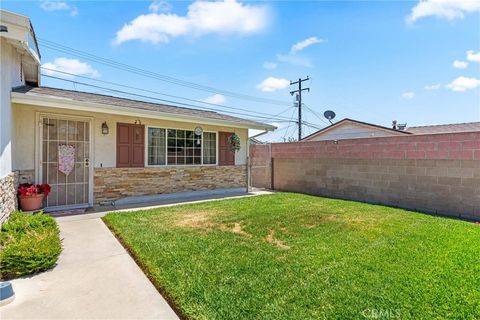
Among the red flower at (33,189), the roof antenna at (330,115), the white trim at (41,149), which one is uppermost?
the roof antenna at (330,115)

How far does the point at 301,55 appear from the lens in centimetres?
1302

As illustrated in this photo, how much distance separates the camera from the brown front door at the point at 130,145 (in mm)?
7555

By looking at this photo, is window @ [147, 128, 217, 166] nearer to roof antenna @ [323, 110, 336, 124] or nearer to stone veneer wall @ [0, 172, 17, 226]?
stone veneer wall @ [0, 172, 17, 226]

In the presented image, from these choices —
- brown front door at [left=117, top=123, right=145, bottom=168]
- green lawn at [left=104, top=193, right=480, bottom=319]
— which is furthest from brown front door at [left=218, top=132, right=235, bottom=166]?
green lawn at [left=104, top=193, right=480, bottom=319]

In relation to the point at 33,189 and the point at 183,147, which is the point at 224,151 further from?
the point at 33,189

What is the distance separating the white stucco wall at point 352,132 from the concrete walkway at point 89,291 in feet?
51.8

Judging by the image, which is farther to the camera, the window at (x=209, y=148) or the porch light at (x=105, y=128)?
the window at (x=209, y=148)

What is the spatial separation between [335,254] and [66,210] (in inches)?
253

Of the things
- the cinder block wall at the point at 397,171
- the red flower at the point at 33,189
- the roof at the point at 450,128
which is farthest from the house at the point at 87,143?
the roof at the point at 450,128

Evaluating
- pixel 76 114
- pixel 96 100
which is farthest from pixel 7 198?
pixel 96 100

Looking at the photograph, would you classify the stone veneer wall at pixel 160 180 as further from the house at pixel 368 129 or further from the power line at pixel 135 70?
the house at pixel 368 129

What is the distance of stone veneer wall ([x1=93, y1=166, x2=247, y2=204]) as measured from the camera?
736cm

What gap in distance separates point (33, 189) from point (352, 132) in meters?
17.0

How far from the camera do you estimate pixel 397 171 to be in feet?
25.6
